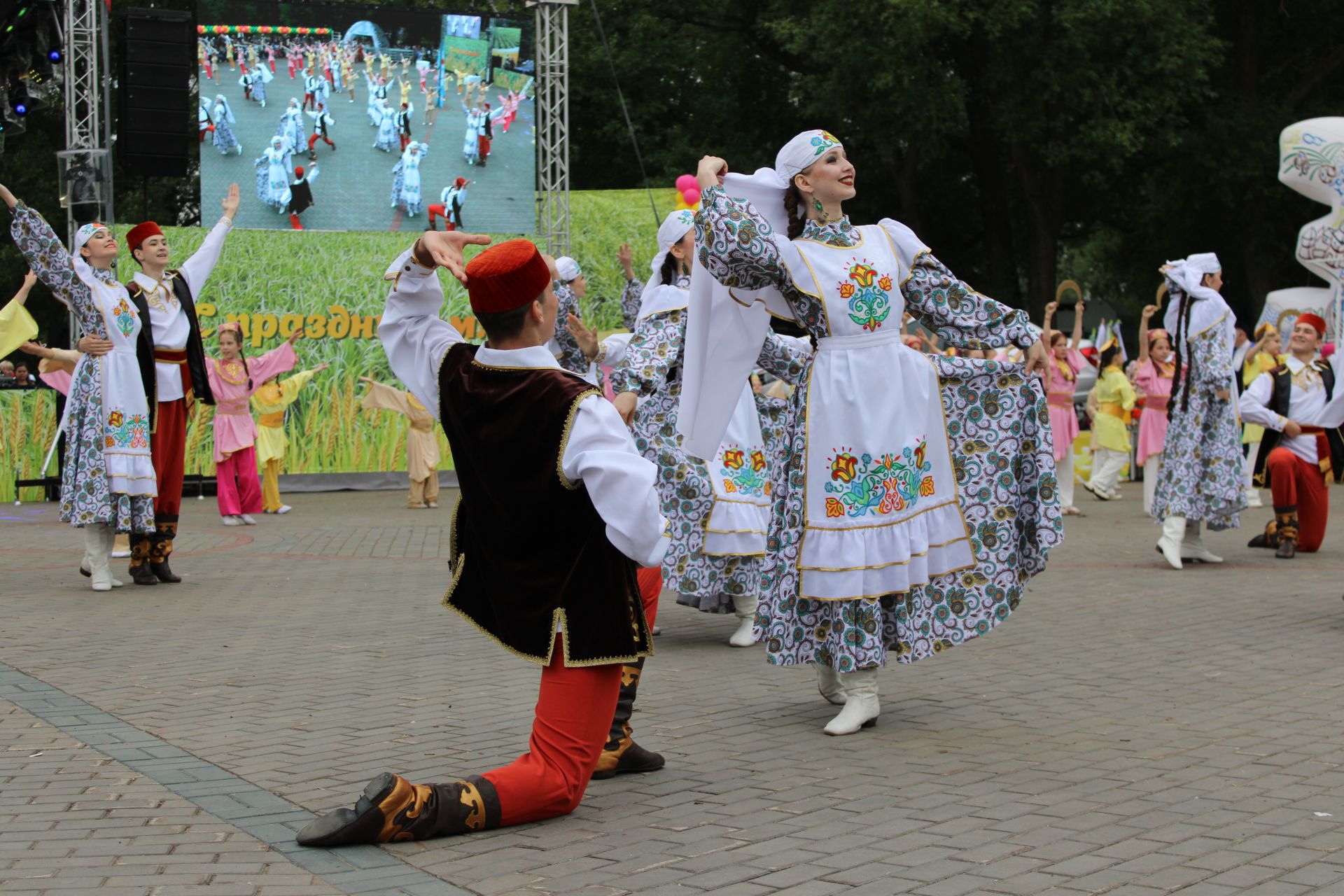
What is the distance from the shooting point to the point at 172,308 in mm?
10016

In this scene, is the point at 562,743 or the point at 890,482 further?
the point at 890,482

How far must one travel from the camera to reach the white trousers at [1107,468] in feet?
57.5

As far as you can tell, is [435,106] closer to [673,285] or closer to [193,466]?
[193,466]

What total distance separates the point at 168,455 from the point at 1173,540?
6913 millimetres

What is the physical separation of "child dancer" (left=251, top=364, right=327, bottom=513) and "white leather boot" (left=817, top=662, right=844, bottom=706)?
11957 mm

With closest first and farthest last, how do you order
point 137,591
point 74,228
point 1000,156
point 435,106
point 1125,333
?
point 137,591
point 74,228
point 435,106
point 1000,156
point 1125,333

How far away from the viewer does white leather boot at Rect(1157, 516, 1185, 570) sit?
10609mm

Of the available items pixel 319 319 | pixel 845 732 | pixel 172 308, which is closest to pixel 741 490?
pixel 845 732

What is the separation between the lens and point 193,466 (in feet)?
63.3

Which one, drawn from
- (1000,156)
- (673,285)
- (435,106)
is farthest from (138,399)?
(1000,156)

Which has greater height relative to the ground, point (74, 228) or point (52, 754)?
point (74, 228)

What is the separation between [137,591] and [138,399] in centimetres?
123

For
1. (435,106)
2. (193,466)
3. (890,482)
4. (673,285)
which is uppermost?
(435,106)

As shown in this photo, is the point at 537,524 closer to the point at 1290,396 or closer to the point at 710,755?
the point at 710,755
